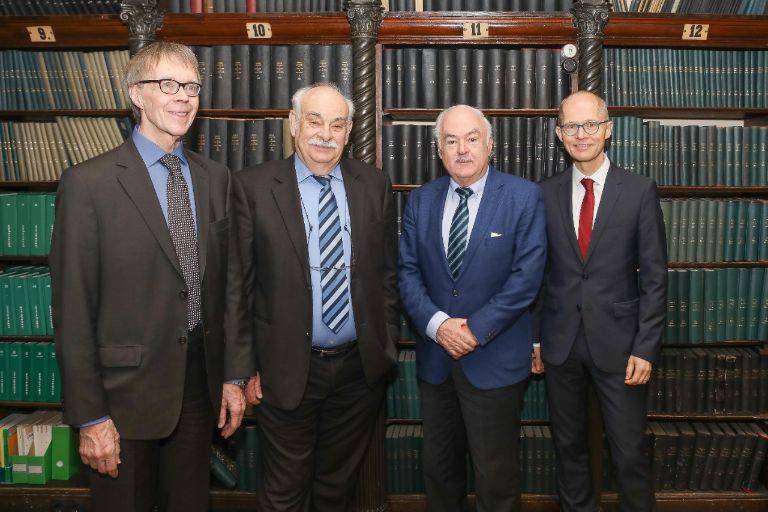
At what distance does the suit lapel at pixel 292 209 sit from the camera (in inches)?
81.4

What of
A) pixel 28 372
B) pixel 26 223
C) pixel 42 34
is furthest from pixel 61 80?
pixel 28 372

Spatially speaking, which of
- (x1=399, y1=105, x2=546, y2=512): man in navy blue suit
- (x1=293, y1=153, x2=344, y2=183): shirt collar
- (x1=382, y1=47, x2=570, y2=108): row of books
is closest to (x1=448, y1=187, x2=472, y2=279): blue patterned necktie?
(x1=399, y1=105, x2=546, y2=512): man in navy blue suit

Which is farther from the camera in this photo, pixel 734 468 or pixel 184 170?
pixel 734 468

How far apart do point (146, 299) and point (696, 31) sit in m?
2.64

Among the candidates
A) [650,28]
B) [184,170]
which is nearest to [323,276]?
[184,170]

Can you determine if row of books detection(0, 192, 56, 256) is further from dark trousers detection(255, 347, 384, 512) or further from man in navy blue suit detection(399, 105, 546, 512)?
man in navy blue suit detection(399, 105, 546, 512)

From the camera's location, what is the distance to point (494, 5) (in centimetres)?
289

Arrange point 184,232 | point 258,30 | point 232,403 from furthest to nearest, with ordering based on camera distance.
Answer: point 258,30, point 232,403, point 184,232

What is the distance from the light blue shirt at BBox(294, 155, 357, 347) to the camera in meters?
2.10

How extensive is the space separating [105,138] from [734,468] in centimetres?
347

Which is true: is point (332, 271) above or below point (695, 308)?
above

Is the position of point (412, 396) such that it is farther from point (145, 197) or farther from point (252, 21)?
point (252, 21)

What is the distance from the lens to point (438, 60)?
2922 mm

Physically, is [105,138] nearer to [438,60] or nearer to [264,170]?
[264,170]
